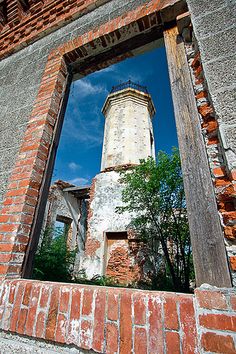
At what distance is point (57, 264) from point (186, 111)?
183 inches

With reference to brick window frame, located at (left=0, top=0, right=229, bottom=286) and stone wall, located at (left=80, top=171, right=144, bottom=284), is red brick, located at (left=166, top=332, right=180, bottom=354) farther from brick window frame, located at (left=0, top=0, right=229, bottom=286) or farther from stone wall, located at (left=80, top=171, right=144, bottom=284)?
stone wall, located at (left=80, top=171, right=144, bottom=284)

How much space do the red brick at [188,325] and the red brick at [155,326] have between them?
0.10 metres

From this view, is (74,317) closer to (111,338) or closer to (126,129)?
(111,338)

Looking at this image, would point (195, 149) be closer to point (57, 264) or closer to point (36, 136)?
point (36, 136)

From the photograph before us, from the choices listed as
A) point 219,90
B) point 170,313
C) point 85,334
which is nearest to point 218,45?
point 219,90

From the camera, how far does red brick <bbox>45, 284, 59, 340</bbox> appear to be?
110 centimetres

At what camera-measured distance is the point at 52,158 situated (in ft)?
6.42

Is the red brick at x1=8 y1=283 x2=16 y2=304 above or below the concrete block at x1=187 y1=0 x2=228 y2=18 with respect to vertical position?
below

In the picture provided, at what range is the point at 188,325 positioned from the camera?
846 mm

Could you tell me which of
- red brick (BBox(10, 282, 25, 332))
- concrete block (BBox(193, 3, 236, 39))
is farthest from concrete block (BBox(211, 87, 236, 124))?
red brick (BBox(10, 282, 25, 332))

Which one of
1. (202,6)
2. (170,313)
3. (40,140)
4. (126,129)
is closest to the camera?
(170,313)

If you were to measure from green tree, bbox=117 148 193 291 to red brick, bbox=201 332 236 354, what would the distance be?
5.40 metres

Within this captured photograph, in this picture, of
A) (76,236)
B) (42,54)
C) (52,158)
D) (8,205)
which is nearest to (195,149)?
(52,158)

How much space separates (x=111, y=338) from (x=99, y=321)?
0.09m
